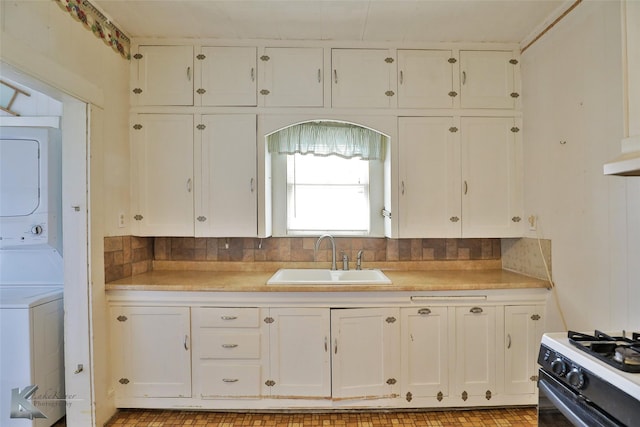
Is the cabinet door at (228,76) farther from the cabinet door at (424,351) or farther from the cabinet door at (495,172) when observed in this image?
the cabinet door at (424,351)

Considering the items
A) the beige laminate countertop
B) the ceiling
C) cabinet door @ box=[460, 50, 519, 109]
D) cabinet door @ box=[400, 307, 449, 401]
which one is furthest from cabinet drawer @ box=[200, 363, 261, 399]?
cabinet door @ box=[460, 50, 519, 109]

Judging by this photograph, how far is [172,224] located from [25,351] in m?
1.08

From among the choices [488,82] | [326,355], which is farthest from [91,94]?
[488,82]

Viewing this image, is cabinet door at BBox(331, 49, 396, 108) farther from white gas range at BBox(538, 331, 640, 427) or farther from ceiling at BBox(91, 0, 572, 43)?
white gas range at BBox(538, 331, 640, 427)

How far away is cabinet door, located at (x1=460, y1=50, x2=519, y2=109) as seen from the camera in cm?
249

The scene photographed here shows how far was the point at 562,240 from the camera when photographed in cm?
210

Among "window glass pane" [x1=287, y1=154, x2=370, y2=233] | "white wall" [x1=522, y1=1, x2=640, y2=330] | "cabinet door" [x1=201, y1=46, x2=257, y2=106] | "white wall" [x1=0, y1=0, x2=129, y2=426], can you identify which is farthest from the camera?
"window glass pane" [x1=287, y1=154, x2=370, y2=233]

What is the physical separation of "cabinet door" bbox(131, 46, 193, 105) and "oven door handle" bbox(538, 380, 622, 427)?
2.66 metres

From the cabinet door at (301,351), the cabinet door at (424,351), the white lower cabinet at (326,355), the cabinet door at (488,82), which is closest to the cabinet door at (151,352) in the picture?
the white lower cabinet at (326,355)

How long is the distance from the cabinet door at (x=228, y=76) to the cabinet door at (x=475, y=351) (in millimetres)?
2126

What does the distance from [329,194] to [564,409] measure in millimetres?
2035

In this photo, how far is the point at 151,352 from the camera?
2.19 meters

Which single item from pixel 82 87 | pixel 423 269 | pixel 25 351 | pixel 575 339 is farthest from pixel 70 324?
pixel 575 339

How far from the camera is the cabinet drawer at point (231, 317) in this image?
2.16 meters
